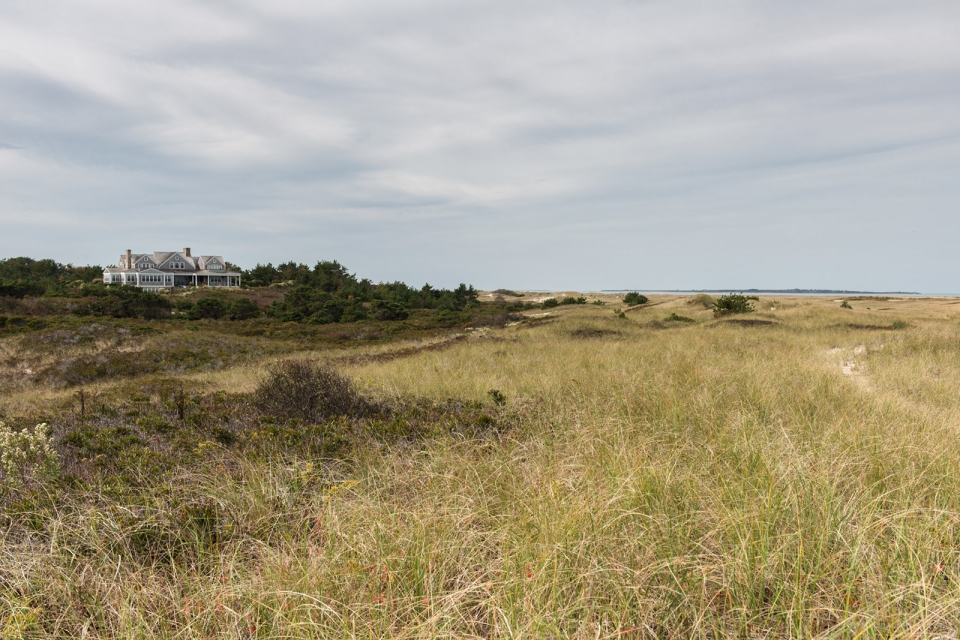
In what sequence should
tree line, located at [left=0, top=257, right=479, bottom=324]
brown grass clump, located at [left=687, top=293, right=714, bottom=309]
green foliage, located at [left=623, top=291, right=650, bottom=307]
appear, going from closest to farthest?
tree line, located at [left=0, top=257, right=479, bottom=324] → brown grass clump, located at [left=687, top=293, right=714, bottom=309] → green foliage, located at [left=623, top=291, right=650, bottom=307]

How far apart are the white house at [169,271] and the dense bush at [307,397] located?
75.0 metres

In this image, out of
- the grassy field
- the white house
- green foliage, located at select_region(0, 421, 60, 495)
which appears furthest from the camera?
the white house

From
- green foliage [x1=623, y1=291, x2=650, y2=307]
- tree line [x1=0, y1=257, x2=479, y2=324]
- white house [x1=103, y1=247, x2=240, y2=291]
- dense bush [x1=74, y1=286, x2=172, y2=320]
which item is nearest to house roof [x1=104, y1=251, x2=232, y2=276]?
white house [x1=103, y1=247, x2=240, y2=291]

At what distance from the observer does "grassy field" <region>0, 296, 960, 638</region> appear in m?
2.57

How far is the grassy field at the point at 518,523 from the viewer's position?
8.44 feet

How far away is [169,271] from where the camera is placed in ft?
245

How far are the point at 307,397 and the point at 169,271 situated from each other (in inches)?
3143

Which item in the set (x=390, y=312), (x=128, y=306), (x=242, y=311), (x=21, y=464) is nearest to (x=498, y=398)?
(x=21, y=464)

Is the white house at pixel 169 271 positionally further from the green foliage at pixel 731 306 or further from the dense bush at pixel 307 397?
the dense bush at pixel 307 397

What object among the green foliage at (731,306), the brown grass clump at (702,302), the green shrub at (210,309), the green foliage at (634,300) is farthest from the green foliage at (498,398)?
the green foliage at (634,300)

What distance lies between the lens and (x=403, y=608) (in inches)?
108

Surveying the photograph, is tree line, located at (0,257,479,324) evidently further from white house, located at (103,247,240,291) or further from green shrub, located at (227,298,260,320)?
white house, located at (103,247,240,291)

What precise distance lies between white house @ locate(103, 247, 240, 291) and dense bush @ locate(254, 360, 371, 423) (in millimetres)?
75017

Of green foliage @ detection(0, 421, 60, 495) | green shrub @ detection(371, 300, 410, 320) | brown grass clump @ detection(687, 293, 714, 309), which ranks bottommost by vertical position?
green foliage @ detection(0, 421, 60, 495)
